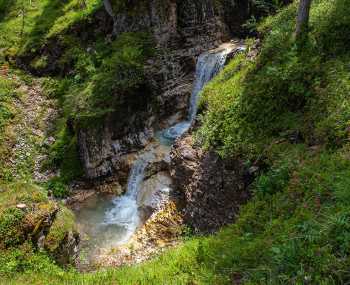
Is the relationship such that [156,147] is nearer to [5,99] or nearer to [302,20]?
[302,20]

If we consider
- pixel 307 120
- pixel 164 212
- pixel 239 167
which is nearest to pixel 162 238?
pixel 164 212

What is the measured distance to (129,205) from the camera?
52.4ft

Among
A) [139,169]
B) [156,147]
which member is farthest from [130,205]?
[156,147]

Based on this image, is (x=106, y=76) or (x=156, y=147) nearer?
(x=156, y=147)

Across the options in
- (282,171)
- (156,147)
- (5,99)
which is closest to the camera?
(282,171)

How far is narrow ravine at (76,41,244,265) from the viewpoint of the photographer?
1402 centimetres

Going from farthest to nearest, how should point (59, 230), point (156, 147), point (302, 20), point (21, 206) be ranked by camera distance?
point (156, 147) < point (302, 20) < point (59, 230) < point (21, 206)

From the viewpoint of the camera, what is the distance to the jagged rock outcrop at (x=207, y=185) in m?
10.3

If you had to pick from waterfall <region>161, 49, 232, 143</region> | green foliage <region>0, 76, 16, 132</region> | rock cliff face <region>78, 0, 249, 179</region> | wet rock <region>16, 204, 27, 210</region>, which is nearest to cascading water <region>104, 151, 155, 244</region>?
rock cliff face <region>78, 0, 249, 179</region>

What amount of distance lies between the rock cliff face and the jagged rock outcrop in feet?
17.0

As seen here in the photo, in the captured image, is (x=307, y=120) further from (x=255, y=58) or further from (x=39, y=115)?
(x=39, y=115)

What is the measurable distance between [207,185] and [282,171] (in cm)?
370

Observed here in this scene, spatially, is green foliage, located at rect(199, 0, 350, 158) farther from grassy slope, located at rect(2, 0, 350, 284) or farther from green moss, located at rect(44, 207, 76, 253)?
green moss, located at rect(44, 207, 76, 253)

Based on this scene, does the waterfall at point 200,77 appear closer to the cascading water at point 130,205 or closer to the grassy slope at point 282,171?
the cascading water at point 130,205
